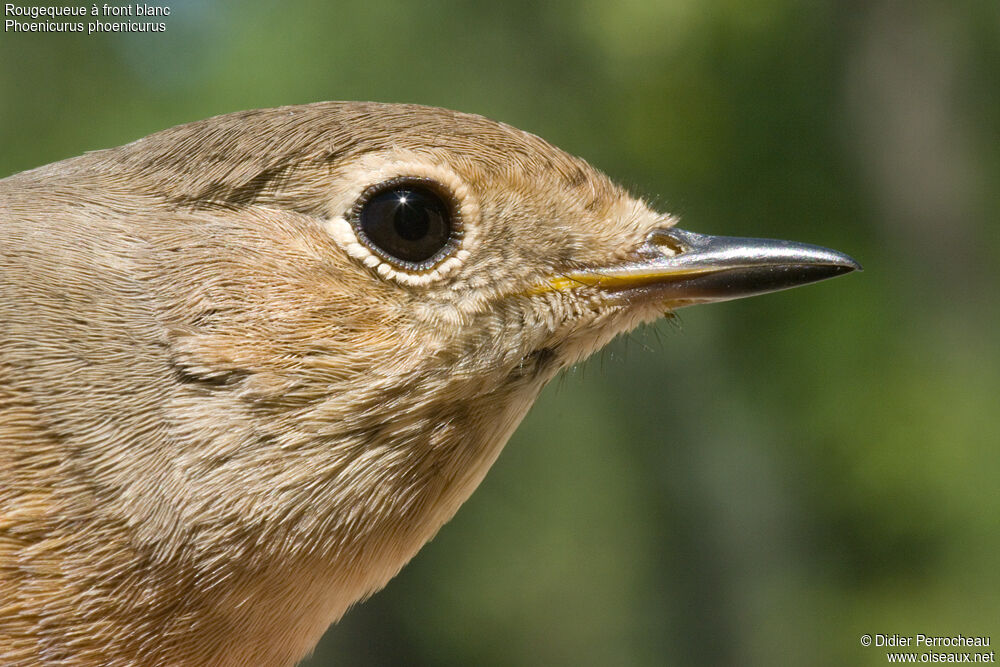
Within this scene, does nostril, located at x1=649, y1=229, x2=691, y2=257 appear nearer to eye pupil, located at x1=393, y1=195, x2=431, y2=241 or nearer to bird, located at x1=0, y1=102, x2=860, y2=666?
bird, located at x1=0, y1=102, x2=860, y2=666

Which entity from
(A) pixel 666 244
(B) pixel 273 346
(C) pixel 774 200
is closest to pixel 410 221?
(B) pixel 273 346

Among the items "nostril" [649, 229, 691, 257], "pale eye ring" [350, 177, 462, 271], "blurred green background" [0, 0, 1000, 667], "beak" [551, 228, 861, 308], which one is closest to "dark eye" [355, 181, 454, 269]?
"pale eye ring" [350, 177, 462, 271]

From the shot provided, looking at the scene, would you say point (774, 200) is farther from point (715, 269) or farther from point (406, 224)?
point (406, 224)

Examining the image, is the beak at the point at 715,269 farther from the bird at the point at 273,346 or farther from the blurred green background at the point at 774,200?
the blurred green background at the point at 774,200

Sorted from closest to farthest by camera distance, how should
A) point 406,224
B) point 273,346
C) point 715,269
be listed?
point 273,346 < point 406,224 < point 715,269

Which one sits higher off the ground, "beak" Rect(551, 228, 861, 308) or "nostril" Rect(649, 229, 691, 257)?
"nostril" Rect(649, 229, 691, 257)

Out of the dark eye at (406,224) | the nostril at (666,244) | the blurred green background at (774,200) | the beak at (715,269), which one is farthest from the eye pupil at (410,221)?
the blurred green background at (774,200)

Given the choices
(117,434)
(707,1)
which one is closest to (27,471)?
(117,434)
